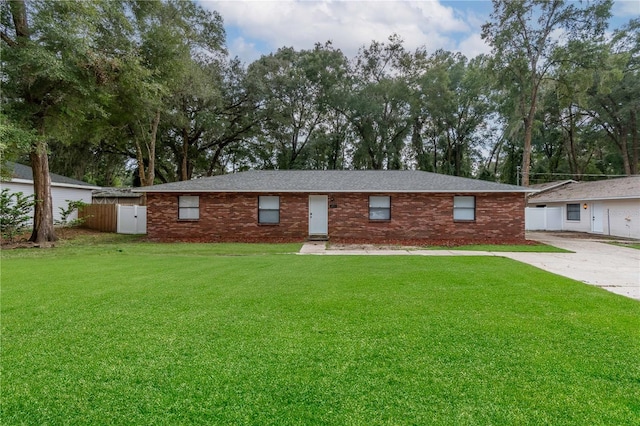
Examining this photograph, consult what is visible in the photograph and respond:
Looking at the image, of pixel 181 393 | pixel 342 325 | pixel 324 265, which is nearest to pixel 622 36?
pixel 324 265

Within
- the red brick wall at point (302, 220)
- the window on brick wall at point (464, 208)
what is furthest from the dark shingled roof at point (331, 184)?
the window on brick wall at point (464, 208)

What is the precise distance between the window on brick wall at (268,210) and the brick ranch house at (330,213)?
45 mm

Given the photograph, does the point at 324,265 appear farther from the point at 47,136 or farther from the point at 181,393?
the point at 47,136


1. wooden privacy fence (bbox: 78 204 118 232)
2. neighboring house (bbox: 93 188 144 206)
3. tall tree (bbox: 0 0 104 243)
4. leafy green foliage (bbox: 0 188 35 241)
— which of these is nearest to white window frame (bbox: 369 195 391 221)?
tall tree (bbox: 0 0 104 243)

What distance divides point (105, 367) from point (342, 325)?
8.01 feet

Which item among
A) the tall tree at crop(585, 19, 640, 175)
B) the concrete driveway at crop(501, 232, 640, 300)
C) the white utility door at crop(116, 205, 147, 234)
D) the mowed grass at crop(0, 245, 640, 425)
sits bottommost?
the mowed grass at crop(0, 245, 640, 425)

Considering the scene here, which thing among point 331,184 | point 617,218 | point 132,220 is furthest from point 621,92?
point 132,220

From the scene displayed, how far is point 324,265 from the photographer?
27.5 feet

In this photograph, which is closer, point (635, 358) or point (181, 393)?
point (181, 393)

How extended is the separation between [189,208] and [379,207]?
8.60 m

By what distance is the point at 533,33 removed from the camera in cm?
2178

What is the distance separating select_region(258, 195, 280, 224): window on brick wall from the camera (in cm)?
1487

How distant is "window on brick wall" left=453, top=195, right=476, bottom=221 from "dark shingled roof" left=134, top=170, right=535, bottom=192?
55 cm

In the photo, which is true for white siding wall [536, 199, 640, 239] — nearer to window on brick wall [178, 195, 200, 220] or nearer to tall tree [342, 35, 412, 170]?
tall tree [342, 35, 412, 170]
